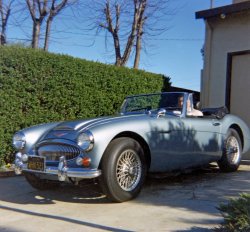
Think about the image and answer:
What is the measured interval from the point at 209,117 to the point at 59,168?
3.27 meters

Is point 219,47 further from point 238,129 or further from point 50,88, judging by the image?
point 50,88

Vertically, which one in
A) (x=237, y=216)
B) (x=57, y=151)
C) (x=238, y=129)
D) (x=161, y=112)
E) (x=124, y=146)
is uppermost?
(x=161, y=112)

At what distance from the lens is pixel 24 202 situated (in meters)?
6.46

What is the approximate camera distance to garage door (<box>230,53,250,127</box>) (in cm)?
1098

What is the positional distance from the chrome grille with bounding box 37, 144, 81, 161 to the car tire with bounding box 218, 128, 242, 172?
3310mm

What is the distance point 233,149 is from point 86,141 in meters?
3.68

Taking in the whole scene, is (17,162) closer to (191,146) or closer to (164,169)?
(164,169)

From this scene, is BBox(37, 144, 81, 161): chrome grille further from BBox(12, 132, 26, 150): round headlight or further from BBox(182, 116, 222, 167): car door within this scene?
BBox(182, 116, 222, 167): car door

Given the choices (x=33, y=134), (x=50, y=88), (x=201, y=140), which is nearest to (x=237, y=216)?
(x=201, y=140)

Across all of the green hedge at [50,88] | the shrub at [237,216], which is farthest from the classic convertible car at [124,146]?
the green hedge at [50,88]

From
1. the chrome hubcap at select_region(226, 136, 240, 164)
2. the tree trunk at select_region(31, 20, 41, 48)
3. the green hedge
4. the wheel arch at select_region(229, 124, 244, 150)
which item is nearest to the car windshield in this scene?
the chrome hubcap at select_region(226, 136, 240, 164)

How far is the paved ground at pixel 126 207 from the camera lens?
5.07 metres

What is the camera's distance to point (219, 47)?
1165cm

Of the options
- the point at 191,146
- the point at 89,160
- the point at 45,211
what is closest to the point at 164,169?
the point at 191,146
